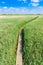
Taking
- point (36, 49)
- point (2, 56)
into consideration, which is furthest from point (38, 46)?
point (2, 56)

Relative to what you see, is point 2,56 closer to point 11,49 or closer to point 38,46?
point 11,49

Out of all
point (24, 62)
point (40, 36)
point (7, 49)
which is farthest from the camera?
point (40, 36)

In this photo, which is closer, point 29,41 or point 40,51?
point 40,51

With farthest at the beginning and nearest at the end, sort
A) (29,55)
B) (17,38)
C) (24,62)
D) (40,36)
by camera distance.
Answer: (17,38), (40,36), (29,55), (24,62)

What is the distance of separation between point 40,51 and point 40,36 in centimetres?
623

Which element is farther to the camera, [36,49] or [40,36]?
[40,36]

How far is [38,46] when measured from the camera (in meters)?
29.1

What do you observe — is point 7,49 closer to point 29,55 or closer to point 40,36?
point 29,55

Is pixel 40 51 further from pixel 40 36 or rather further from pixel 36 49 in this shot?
pixel 40 36

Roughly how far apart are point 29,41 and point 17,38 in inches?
185

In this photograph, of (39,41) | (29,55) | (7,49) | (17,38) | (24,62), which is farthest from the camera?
(17,38)

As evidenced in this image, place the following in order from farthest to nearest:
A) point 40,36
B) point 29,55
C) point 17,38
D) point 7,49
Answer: point 17,38 → point 40,36 → point 7,49 → point 29,55

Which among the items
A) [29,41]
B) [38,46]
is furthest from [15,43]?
[38,46]

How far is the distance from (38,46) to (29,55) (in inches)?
105
